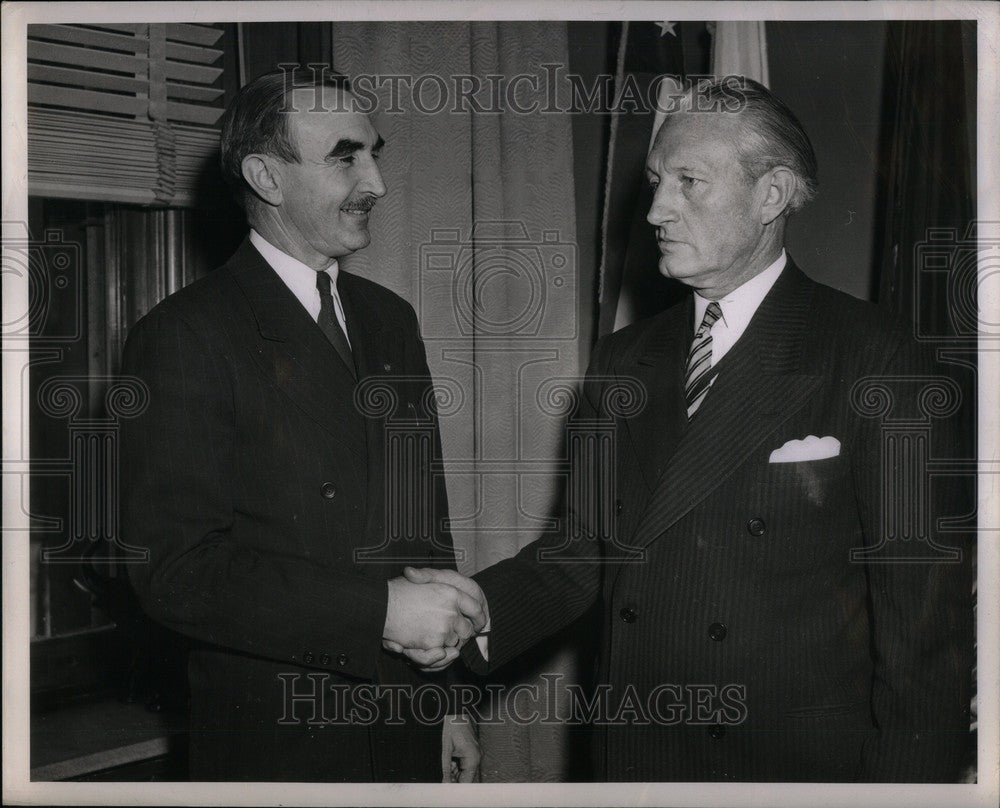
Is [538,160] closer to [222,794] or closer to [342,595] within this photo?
[342,595]

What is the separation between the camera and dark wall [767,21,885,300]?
1.36 m

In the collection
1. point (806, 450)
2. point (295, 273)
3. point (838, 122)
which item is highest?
point (838, 122)

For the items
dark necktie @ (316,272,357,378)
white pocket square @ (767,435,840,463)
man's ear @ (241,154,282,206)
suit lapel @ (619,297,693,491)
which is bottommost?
white pocket square @ (767,435,840,463)

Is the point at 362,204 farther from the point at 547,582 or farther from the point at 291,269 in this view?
the point at 547,582

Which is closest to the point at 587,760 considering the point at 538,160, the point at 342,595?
the point at 342,595

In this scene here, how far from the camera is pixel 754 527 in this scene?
1.24 m

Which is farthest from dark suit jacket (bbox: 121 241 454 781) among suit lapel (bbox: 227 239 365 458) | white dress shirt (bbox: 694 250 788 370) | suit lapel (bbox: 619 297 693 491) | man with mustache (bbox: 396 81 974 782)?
white dress shirt (bbox: 694 250 788 370)

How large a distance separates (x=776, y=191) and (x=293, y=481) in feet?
2.53

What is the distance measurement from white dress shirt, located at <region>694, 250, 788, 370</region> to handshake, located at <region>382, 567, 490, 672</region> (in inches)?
19.1

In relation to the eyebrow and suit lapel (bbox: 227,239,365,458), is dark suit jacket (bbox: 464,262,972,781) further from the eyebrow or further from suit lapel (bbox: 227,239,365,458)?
the eyebrow

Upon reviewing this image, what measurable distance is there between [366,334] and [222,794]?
2.28 feet

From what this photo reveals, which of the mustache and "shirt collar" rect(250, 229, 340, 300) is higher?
the mustache

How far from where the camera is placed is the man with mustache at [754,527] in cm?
125

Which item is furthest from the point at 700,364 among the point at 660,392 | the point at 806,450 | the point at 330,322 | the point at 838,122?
the point at 330,322
